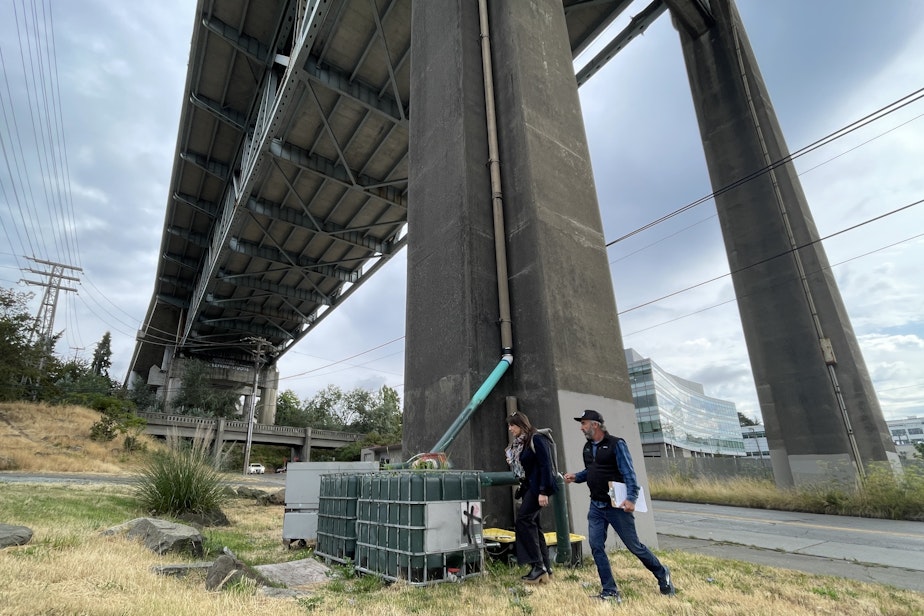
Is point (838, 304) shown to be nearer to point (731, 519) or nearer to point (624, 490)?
point (731, 519)

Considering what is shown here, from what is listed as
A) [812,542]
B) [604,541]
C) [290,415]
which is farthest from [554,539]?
[290,415]

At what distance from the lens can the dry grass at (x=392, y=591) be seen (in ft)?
10.2

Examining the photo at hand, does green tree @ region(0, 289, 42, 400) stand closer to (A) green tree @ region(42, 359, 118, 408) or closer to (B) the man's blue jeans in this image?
(A) green tree @ region(42, 359, 118, 408)

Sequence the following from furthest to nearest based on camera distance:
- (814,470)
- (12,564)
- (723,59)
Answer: (723,59)
(814,470)
(12,564)

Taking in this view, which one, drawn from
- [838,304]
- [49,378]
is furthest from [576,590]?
[49,378]

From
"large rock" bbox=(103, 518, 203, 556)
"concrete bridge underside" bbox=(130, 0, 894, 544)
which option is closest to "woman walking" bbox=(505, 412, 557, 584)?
"concrete bridge underside" bbox=(130, 0, 894, 544)

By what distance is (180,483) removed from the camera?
26.3 ft

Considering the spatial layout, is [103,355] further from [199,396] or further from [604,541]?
[604,541]

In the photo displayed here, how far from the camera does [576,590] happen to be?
416 centimetres

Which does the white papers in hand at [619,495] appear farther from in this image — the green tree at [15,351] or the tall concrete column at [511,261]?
the green tree at [15,351]

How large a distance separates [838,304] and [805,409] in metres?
3.65

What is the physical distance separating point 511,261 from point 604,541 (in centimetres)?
469

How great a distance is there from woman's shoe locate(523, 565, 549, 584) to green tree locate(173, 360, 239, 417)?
→ 176 ft

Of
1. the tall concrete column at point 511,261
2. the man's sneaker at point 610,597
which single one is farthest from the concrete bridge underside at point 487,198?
the man's sneaker at point 610,597
